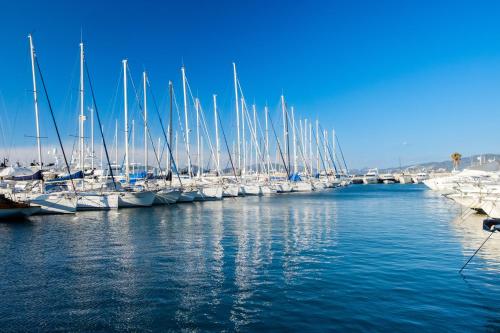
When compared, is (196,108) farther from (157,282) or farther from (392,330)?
(392,330)

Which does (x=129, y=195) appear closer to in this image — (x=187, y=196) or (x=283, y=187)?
(x=187, y=196)

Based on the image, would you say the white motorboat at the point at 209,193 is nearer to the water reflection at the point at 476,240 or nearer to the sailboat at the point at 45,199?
the sailboat at the point at 45,199

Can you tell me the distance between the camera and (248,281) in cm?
1438

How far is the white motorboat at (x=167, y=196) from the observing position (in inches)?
2018

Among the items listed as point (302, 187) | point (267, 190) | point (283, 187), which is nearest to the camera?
point (267, 190)

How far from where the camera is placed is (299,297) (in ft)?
40.7

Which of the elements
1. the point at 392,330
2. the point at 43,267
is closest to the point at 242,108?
the point at 43,267

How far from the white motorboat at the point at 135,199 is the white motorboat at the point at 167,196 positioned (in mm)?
2629

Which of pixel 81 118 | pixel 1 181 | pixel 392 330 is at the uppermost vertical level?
pixel 81 118

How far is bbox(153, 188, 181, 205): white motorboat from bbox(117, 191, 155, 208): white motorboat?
2.63m

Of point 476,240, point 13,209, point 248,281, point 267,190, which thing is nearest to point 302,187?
point 267,190

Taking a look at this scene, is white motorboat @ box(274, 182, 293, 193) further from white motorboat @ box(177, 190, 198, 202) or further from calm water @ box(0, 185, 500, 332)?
calm water @ box(0, 185, 500, 332)

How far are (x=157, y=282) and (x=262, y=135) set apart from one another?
78.9m

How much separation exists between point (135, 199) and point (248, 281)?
3487 centimetres
